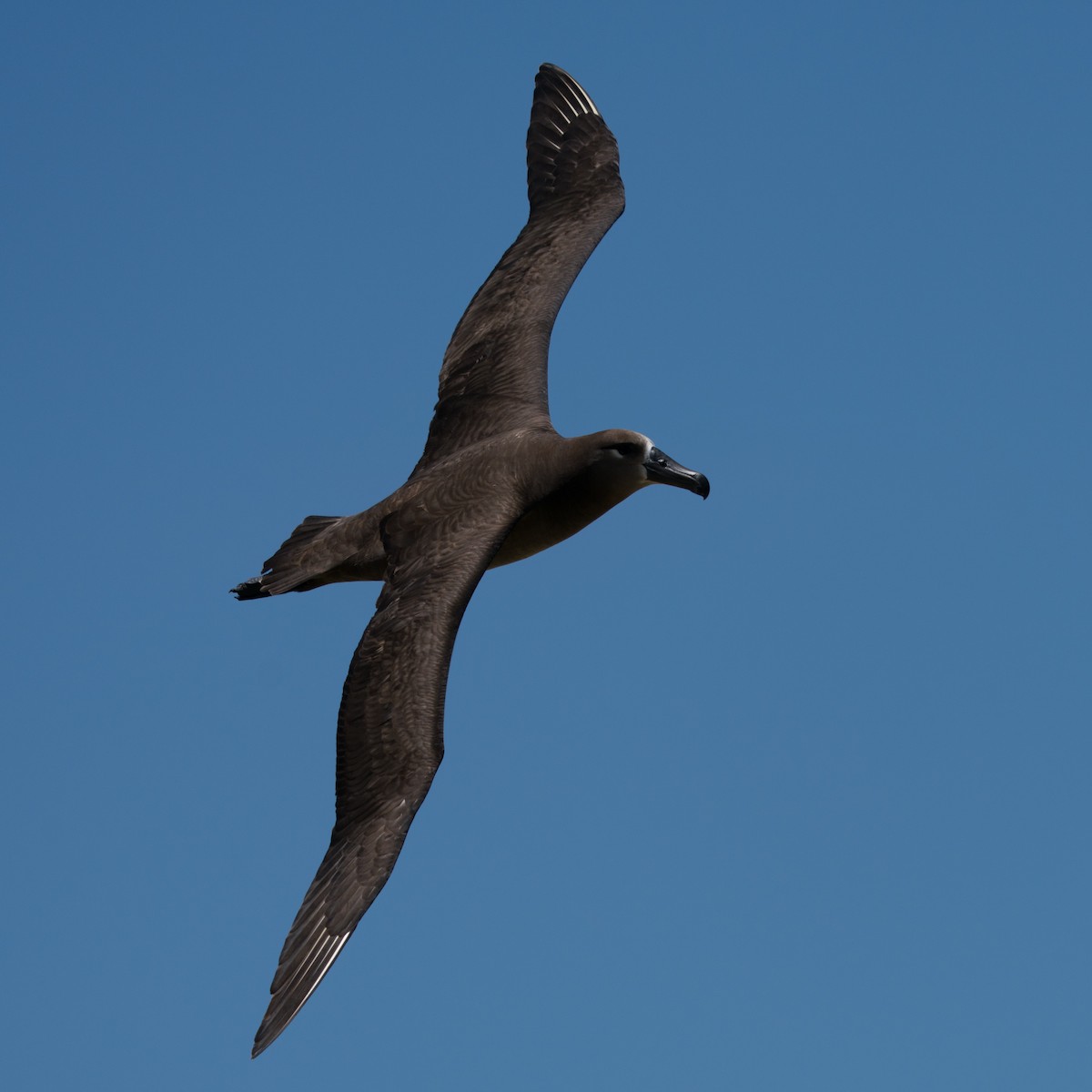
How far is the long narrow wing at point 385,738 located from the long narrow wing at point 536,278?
5.80 ft

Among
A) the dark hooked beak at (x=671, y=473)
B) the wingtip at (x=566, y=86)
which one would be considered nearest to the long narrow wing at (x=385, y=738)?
the dark hooked beak at (x=671, y=473)

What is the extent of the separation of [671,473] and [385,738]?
3378mm

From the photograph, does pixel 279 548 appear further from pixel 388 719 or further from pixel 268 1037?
pixel 268 1037

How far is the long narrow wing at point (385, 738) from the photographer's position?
11586mm

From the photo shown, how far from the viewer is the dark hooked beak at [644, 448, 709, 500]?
14.3 m

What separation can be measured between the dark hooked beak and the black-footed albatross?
0.01 metres

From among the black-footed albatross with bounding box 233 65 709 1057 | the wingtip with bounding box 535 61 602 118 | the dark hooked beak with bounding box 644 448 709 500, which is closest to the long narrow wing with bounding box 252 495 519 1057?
the black-footed albatross with bounding box 233 65 709 1057

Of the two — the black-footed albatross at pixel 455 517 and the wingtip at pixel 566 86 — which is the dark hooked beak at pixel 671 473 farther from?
the wingtip at pixel 566 86

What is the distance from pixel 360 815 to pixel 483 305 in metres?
5.30

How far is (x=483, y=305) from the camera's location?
626 inches

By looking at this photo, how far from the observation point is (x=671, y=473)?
47.1ft

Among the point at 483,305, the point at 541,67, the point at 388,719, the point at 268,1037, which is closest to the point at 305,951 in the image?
the point at 268,1037

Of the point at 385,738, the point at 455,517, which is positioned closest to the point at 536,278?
the point at 455,517

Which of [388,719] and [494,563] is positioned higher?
[494,563]
